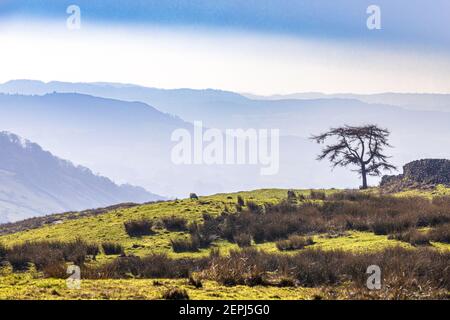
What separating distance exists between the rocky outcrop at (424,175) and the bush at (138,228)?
94.5ft

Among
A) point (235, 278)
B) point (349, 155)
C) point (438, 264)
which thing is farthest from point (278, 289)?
point (349, 155)

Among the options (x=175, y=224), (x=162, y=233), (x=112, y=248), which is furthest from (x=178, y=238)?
(x=112, y=248)

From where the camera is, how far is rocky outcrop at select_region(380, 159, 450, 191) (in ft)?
177

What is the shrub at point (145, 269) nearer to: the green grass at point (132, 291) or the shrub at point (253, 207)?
the green grass at point (132, 291)

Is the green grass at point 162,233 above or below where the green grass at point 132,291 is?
below

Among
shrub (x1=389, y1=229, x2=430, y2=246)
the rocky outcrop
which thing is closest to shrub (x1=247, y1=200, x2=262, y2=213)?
shrub (x1=389, y1=229, x2=430, y2=246)

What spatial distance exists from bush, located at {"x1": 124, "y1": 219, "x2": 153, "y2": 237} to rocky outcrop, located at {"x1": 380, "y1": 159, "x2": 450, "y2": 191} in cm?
2879

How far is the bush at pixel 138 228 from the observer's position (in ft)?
119

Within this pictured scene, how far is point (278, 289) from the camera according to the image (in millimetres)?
17281

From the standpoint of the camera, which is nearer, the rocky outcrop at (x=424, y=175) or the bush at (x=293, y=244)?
the bush at (x=293, y=244)

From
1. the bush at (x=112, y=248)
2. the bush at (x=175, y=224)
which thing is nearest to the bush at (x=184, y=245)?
the bush at (x=112, y=248)

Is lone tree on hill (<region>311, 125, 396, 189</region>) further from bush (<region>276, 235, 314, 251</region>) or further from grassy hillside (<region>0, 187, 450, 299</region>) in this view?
bush (<region>276, 235, 314, 251</region>)

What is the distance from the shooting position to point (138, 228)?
36656 millimetres
